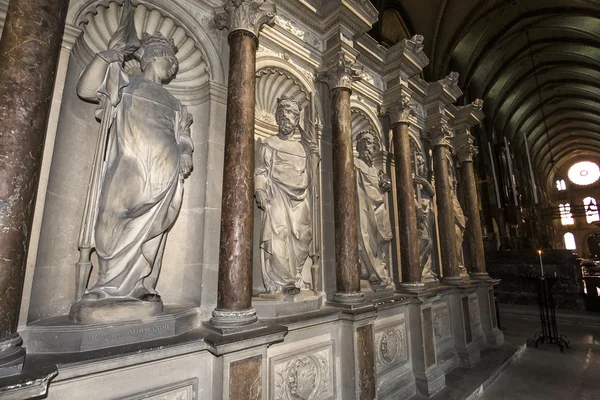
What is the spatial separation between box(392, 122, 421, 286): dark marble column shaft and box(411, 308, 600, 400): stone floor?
1.59 meters

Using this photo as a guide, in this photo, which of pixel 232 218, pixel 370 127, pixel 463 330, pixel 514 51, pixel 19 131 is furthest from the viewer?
pixel 514 51

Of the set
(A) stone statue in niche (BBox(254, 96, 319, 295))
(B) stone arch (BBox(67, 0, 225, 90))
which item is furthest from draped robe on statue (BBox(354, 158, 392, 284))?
(B) stone arch (BBox(67, 0, 225, 90))

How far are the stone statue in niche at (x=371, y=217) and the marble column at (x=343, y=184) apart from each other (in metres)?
0.57

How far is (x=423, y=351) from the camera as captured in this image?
4176 millimetres

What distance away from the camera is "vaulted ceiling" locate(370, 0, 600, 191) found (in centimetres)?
741

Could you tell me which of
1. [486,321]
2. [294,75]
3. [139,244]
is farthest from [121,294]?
[486,321]

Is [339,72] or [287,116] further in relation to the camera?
[339,72]

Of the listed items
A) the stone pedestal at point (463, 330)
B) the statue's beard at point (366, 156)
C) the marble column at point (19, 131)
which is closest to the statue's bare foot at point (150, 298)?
the marble column at point (19, 131)

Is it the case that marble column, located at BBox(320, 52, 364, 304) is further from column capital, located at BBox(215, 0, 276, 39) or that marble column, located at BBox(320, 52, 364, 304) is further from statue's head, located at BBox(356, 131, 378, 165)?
column capital, located at BBox(215, 0, 276, 39)

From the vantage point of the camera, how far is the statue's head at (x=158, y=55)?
2.61 metres

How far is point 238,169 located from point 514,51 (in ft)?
48.9

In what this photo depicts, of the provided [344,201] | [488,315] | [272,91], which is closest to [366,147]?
[344,201]

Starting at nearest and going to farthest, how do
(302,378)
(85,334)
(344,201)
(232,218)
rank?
1. (85,334)
2. (232,218)
3. (302,378)
4. (344,201)

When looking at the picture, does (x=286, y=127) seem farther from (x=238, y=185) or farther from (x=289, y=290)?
(x=289, y=290)
